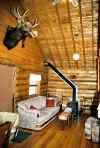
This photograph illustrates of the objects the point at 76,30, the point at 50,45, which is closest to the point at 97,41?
the point at 76,30

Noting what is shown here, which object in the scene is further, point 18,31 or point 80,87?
point 80,87

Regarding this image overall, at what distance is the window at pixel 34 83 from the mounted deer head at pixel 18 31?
7.53 ft

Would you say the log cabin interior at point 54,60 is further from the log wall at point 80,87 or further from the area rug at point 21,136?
the area rug at point 21,136

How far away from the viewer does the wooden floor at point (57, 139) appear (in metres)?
3.67

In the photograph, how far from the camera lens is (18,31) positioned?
4.34 meters

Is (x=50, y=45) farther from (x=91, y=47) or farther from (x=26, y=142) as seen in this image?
(x=26, y=142)

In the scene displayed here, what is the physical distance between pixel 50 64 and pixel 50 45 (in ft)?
4.24

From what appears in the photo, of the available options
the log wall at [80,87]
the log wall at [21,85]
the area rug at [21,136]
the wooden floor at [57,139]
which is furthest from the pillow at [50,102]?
the area rug at [21,136]

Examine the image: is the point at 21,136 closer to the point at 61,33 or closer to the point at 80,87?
the point at 61,33

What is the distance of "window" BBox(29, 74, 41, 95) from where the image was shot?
6600 mm

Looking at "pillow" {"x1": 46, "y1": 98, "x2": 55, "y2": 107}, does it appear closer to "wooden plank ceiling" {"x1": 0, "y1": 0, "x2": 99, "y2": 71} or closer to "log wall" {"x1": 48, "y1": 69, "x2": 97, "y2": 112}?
"log wall" {"x1": 48, "y1": 69, "x2": 97, "y2": 112}

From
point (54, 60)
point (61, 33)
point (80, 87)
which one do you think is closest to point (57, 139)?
point (61, 33)

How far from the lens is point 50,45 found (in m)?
6.91

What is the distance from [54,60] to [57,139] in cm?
473
